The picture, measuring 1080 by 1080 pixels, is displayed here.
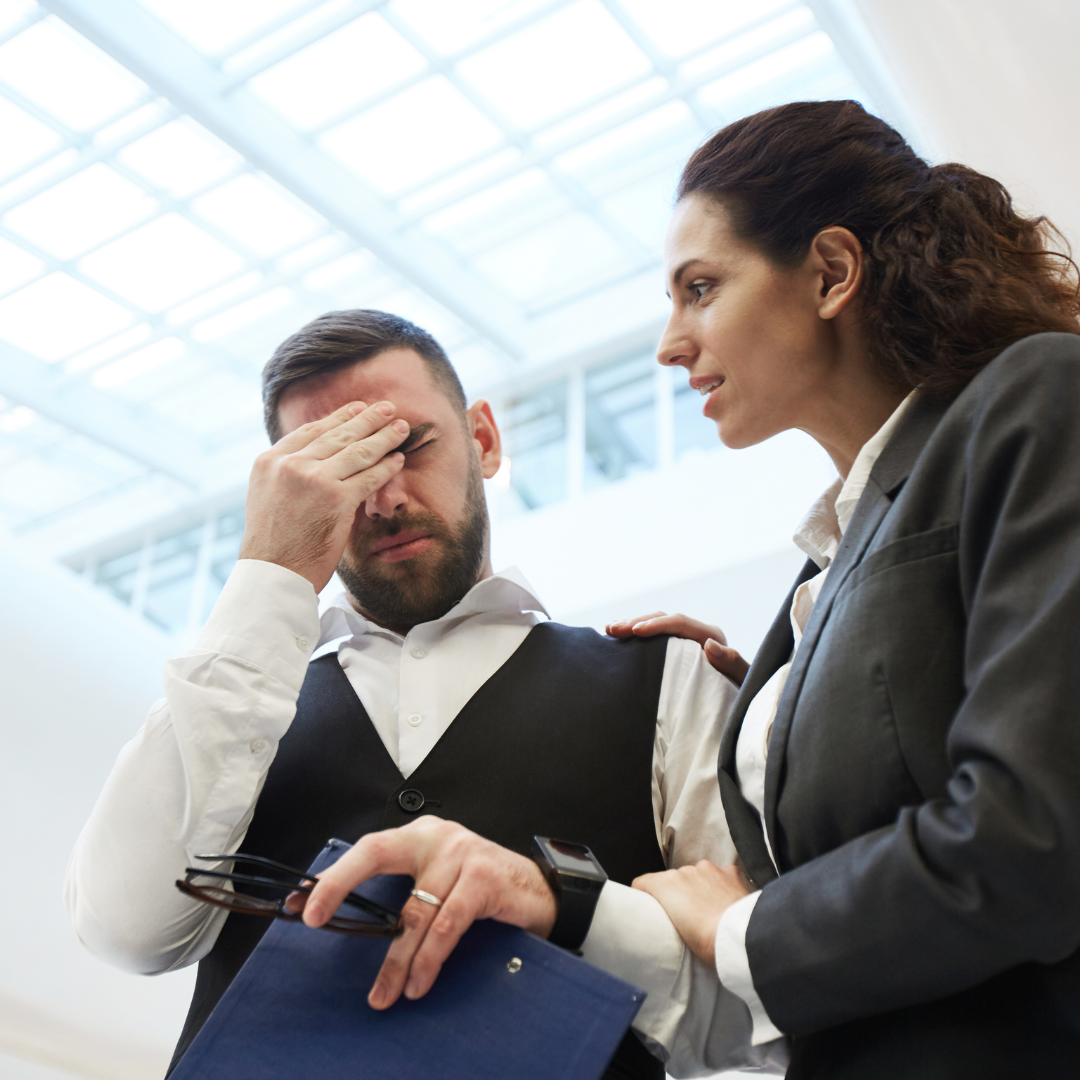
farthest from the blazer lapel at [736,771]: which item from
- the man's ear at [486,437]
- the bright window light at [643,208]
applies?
the bright window light at [643,208]

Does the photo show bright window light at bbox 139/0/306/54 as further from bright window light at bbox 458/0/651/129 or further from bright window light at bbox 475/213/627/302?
bright window light at bbox 475/213/627/302

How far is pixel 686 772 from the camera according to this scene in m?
1.64

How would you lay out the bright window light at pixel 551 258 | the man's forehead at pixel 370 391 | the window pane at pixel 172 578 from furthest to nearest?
the window pane at pixel 172 578
the bright window light at pixel 551 258
the man's forehead at pixel 370 391

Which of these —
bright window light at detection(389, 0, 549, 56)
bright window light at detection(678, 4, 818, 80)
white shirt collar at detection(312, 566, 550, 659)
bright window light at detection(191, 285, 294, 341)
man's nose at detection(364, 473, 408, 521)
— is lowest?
white shirt collar at detection(312, 566, 550, 659)

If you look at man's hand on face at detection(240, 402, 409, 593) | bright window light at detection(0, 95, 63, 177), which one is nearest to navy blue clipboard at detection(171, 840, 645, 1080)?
man's hand on face at detection(240, 402, 409, 593)

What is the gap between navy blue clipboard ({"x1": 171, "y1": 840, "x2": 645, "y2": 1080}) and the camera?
3.43ft

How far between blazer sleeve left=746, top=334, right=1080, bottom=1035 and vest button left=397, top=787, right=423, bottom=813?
0.56 metres

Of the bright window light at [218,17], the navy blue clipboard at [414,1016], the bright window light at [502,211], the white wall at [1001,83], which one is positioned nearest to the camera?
the navy blue clipboard at [414,1016]

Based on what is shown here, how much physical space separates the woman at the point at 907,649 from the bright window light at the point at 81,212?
7.31 metres

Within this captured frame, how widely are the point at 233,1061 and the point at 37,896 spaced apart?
270 cm

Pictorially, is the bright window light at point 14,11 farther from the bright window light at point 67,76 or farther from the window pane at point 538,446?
the window pane at point 538,446

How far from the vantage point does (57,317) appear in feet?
29.0

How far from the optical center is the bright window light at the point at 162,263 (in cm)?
831

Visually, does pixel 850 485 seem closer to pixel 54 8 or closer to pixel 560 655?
pixel 560 655
